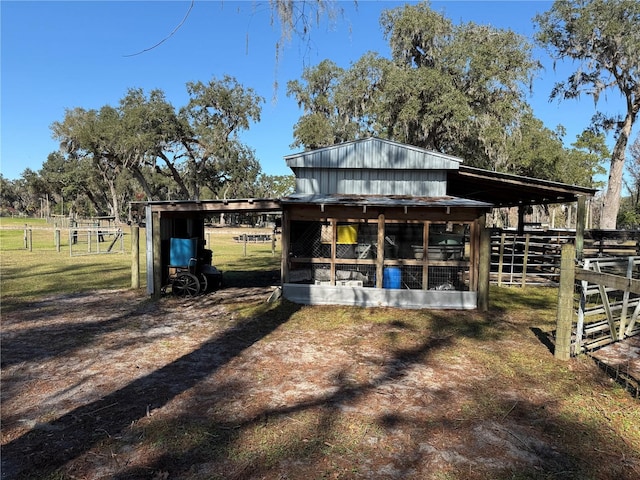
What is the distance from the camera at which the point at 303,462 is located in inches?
127

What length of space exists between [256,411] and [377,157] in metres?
8.86

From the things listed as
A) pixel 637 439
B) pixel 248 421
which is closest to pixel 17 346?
pixel 248 421

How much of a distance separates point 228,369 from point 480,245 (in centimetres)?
634

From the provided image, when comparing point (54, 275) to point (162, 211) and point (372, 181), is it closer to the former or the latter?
point (162, 211)

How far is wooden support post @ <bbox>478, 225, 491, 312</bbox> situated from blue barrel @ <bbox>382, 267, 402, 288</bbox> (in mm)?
1808

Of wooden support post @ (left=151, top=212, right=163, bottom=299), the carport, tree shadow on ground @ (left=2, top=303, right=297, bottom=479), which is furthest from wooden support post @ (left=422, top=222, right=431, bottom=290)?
wooden support post @ (left=151, top=212, right=163, bottom=299)

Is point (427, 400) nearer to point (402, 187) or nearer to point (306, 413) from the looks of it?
point (306, 413)

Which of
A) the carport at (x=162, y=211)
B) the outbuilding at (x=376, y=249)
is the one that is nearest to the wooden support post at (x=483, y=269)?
the outbuilding at (x=376, y=249)

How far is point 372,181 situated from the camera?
38.3 feet

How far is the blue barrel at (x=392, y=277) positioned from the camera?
925 centimetres

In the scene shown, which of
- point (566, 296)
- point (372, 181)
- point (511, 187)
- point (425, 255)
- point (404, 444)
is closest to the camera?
point (404, 444)

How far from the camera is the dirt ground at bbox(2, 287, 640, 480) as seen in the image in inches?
126

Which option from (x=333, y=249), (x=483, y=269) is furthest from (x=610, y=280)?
(x=333, y=249)

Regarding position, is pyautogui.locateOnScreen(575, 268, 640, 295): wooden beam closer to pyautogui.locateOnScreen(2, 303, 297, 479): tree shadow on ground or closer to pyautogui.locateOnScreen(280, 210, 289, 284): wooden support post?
pyautogui.locateOnScreen(2, 303, 297, 479): tree shadow on ground
